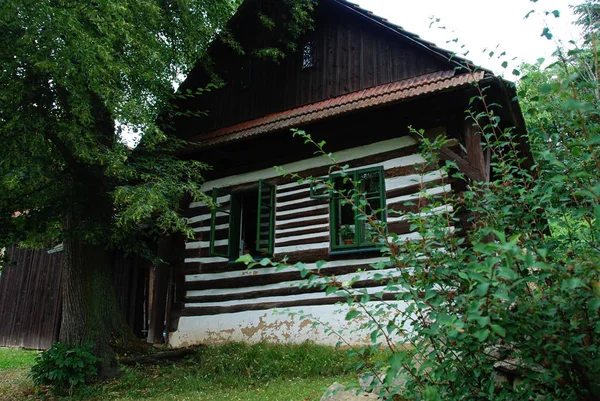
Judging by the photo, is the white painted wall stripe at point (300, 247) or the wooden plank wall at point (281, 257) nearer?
the wooden plank wall at point (281, 257)

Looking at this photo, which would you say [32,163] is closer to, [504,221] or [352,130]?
[352,130]

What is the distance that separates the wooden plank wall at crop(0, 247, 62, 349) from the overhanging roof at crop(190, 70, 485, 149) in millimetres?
6193

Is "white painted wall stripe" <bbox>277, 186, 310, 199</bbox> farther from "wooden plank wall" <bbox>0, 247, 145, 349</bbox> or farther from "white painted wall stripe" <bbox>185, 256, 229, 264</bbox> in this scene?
"wooden plank wall" <bbox>0, 247, 145, 349</bbox>

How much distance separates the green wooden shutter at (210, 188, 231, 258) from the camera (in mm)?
8345

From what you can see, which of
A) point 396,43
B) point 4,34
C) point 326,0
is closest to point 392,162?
point 396,43

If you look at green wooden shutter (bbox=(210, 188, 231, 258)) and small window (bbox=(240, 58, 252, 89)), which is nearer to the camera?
green wooden shutter (bbox=(210, 188, 231, 258))

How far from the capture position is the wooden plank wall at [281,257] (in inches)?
287

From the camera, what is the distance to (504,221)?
238cm

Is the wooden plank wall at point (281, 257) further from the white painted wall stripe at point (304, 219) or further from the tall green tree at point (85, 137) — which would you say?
the tall green tree at point (85, 137)

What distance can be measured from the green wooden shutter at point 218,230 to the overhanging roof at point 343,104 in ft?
4.10

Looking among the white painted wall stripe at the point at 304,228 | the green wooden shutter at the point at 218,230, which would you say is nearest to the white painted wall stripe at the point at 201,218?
the green wooden shutter at the point at 218,230

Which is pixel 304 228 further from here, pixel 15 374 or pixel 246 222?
pixel 15 374

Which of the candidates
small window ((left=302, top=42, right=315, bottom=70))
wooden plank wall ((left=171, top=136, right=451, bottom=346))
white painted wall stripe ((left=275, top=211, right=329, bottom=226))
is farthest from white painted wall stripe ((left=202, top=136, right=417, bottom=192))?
small window ((left=302, top=42, right=315, bottom=70))

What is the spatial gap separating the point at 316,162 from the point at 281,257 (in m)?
1.79
